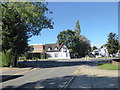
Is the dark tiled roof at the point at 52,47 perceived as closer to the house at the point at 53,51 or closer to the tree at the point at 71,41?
the house at the point at 53,51

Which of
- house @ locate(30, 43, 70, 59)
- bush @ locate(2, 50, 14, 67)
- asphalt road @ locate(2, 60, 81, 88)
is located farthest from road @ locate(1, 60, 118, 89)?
house @ locate(30, 43, 70, 59)

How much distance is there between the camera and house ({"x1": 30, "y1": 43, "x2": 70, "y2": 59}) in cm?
7275

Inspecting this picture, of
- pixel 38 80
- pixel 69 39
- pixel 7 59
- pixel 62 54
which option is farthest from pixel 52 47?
pixel 38 80

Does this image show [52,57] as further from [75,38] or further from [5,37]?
[5,37]

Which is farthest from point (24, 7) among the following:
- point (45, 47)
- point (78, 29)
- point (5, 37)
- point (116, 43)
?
point (78, 29)

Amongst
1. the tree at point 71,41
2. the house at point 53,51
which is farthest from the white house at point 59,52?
the tree at point 71,41

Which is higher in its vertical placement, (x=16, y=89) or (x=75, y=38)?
(x=75, y=38)

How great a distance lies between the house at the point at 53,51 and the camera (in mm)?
72750

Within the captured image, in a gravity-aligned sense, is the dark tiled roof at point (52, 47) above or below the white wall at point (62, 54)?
above

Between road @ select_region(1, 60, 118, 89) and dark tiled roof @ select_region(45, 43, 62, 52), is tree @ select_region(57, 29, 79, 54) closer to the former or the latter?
dark tiled roof @ select_region(45, 43, 62, 52)

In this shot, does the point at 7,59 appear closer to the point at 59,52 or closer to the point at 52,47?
the point at 59,52

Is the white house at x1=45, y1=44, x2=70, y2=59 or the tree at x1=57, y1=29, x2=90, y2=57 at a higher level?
the tree at x1=57, y1=29, x2=90, y2=57

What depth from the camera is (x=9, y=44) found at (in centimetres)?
2741

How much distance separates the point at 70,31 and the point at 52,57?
1313 cm
